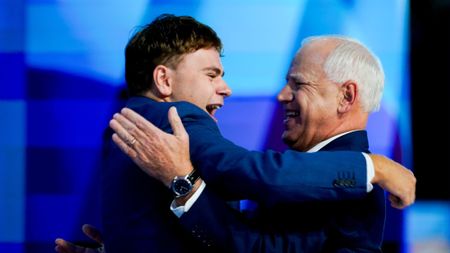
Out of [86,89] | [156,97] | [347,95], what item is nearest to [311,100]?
[347,95]

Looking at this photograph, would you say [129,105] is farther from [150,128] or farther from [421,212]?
[421,212]

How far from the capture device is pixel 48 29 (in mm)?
3016

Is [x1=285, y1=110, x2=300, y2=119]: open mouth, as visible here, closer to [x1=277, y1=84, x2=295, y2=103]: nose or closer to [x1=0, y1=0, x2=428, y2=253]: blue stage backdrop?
[x1=277, y1=84, x2=295, y2=103]: nose

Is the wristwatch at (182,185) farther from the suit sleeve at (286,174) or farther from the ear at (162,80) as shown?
the ear at (162,80)

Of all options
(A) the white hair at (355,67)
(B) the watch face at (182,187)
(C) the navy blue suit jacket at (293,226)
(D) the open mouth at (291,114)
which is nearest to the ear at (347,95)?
(A) the white hair at (355,67)

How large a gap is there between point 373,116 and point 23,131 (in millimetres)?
1441

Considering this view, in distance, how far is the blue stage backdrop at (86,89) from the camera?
2.98 m

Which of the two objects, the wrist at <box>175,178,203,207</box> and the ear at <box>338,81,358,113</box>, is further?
the ear at <box>338,81,358,113</box>

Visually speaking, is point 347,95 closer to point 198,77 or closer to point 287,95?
point 287,95

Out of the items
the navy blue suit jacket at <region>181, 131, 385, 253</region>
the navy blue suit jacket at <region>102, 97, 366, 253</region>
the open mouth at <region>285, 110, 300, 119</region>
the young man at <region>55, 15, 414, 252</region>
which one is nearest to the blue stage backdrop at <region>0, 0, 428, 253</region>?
the young man at <region>55, 15, 414, 252</region>

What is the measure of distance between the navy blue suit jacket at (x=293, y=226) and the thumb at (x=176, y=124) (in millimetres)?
166

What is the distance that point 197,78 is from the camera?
7.39ft

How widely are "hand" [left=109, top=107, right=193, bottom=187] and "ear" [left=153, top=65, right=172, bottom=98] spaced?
27 cm

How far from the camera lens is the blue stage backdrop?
9.79 ft
